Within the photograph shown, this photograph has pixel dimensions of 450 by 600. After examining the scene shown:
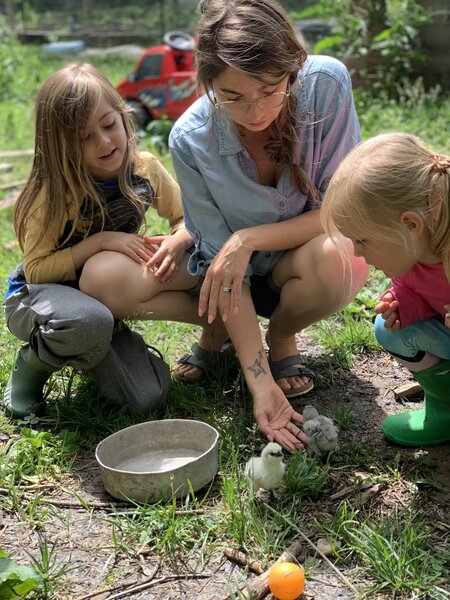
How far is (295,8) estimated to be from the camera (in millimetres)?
13672

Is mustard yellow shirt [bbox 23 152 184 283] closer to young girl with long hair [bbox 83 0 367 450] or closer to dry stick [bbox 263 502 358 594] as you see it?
young girl with long hair [bbox 83 0 367 450]

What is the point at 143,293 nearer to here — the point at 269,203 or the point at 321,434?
the point at 269,203

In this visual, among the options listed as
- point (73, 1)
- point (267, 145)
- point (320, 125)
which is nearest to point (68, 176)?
point (267, 145)

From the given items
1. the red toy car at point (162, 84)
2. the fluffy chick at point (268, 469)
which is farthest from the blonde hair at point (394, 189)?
the red toy car at point (162, 84)

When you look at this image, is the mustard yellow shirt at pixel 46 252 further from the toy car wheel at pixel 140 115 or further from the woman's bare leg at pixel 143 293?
the toy car wheel at pixel 140 115

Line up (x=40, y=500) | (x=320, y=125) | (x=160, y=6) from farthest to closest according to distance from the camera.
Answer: (x=160, y=6)
(x=320, y=125)
(x=40, y=500)

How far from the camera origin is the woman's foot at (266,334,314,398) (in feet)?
8.96

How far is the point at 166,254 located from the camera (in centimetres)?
273

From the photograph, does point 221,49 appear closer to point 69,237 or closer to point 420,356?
point 69,237

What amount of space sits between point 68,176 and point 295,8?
12109mm

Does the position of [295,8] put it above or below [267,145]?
below

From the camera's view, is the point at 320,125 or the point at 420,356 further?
the point at 320,125

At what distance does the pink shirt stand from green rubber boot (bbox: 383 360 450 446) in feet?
0.53

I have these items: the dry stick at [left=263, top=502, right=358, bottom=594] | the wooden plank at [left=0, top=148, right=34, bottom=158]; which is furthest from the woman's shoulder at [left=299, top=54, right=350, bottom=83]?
the wooden plank at [left=0, top=148, right=34, bottom=158]
